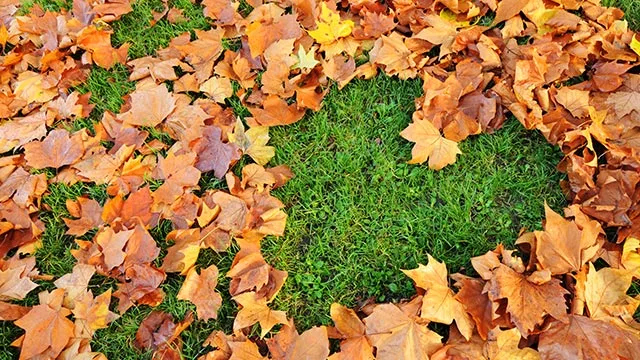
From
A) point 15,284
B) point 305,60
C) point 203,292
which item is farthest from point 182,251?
point 305,60

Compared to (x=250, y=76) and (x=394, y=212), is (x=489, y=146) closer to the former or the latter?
(x=394, y=212)

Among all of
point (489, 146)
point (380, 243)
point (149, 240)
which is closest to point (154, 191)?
point (149, 240)

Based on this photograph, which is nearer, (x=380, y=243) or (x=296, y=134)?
(x=380, y=243)

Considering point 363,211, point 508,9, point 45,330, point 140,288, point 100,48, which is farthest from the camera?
point 100,48

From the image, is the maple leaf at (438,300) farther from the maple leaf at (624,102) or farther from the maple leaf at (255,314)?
the maple leaf at (624,102)

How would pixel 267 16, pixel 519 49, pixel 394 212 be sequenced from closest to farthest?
pixel 394 212 < pixel 519 49 < pixel 267 16

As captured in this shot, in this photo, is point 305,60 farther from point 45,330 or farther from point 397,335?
point 45,330

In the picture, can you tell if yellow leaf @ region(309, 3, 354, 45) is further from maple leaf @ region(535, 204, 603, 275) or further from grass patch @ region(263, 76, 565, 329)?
maple leaf @ region(535, 204, 603, 275)
